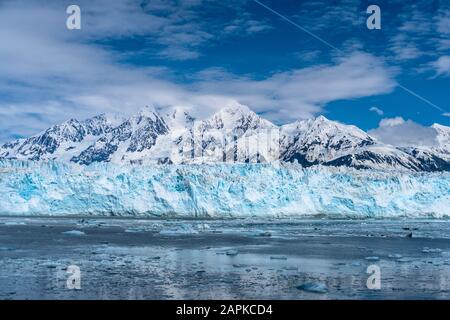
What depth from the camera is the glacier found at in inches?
1889

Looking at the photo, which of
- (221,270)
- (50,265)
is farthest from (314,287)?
(50,265)

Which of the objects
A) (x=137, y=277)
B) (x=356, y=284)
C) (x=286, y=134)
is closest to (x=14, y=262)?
(x=137, y=277)

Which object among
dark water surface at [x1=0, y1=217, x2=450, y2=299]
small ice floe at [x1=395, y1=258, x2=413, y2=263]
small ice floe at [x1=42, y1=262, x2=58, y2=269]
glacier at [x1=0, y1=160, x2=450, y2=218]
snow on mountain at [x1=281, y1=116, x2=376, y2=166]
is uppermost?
snow on mountain at [x1=281, y1=116, x2=376, y2=166]

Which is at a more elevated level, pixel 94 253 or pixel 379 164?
pixel 379 164

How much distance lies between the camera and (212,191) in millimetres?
50188

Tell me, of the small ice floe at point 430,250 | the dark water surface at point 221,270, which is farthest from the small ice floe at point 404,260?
the small ice floe at point 430,250

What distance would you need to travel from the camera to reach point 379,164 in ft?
532

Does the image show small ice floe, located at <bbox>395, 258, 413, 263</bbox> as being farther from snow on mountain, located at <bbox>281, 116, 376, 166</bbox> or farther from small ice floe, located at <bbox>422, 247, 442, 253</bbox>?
snow on mountain, located at <bbox>281, 116, 376, 166</bbox>

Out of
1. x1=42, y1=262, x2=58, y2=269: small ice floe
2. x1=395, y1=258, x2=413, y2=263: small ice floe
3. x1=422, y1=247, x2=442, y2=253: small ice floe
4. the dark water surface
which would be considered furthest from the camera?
x1=422, y1=247, x2=442, y2=253: small ice floe

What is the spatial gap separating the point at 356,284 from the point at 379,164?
155926 millimetres

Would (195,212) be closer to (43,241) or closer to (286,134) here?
(43,241)

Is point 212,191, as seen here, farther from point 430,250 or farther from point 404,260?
point 404,260

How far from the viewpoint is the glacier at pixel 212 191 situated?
48.0 m

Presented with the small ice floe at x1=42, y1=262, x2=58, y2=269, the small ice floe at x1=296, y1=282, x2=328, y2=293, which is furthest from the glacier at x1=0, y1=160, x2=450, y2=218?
the small ice floe at x1=296, y1=282, x2=328, y2=293
